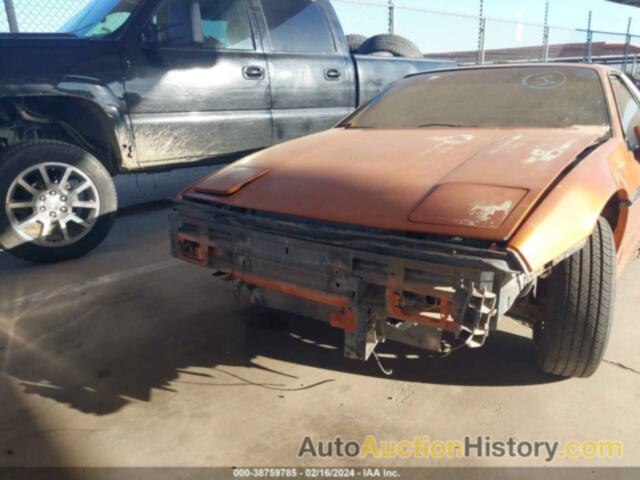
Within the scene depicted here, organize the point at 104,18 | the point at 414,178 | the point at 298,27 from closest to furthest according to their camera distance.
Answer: the point at 414,178 → the point at 104,18 → the point at 298,27

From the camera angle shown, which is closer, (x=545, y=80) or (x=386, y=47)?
(x=545, y=80)

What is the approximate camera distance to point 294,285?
2.16 metres

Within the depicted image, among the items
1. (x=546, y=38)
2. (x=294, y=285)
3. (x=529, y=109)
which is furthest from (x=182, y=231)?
(x=546, y=38)

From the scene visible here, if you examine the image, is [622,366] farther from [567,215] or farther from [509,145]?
[509,145]

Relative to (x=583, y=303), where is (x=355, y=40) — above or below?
above

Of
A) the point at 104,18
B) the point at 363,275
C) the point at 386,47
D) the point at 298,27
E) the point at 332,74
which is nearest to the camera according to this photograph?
the point at 363,275

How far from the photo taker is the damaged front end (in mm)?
1723

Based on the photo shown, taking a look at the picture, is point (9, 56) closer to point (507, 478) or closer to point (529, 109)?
point (529, 109)

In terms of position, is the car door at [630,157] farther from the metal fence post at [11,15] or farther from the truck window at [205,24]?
the metal fence post at [11,15]

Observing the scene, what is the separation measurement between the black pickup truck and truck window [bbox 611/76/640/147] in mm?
2688

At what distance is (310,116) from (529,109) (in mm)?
2550

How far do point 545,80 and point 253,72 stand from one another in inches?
99.0

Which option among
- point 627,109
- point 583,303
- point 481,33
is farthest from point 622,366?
point 481,33

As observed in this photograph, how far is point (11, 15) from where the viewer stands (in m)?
5.85
